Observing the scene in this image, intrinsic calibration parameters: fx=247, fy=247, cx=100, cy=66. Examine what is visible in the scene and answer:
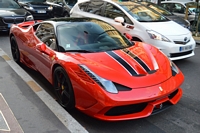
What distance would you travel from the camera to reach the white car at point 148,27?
5653 millimetres

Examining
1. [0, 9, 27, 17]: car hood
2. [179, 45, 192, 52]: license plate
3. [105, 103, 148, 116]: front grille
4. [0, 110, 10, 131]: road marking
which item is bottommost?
[0, 110, 10, 131]: road marking

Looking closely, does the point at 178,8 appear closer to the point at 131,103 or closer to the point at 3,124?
the point at 131,103

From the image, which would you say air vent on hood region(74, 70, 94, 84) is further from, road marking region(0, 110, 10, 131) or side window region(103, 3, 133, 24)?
side window region(103, 3, 133, 24)

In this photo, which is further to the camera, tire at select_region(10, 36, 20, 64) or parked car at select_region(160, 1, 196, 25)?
parked car at select_region(160, 1, 196, 25)

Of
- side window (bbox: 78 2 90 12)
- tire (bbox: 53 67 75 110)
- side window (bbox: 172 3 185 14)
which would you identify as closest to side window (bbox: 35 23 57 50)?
tire (bbox: 53 67 75 110)

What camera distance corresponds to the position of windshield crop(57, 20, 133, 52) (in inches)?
156

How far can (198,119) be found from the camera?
341 cm

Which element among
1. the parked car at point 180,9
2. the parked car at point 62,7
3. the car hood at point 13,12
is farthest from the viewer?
the parked car at point 62,7

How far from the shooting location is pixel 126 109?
119 inches

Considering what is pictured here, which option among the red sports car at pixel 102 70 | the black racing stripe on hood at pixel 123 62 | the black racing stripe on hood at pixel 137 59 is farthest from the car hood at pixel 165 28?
the black racing stripe on hood at pixel 123 62

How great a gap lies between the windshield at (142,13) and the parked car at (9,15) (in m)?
4.15

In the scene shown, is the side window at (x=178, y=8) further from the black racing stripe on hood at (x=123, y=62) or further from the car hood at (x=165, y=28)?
the black racing stripe on hood at (x=123, y=62)

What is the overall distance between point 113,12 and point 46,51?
3.46 meters

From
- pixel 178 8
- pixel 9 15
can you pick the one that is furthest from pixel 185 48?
pixel 9 15
